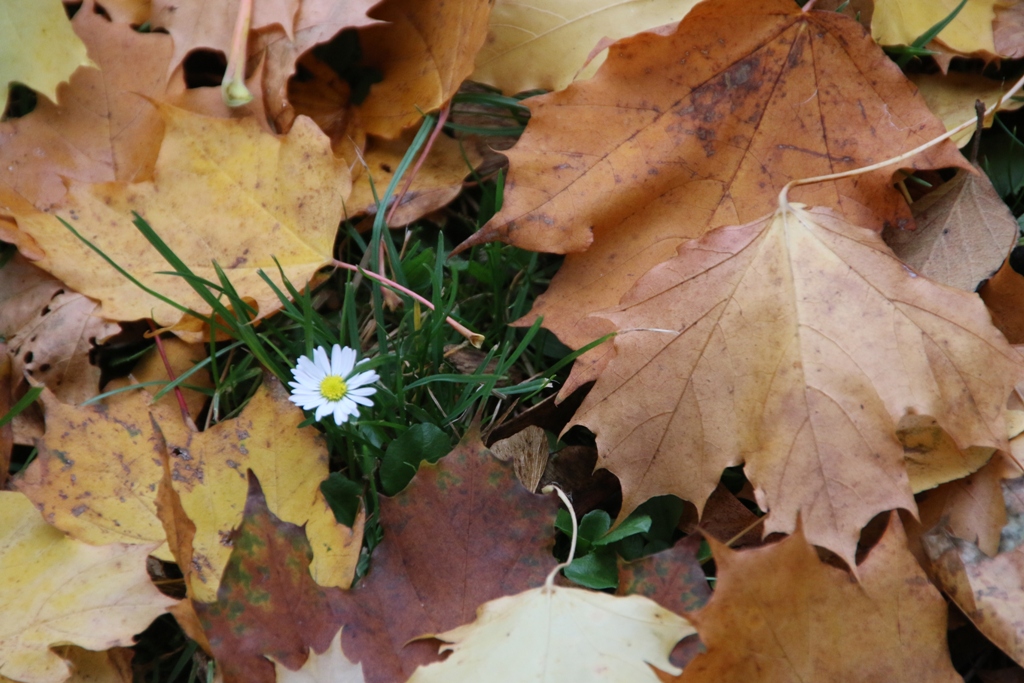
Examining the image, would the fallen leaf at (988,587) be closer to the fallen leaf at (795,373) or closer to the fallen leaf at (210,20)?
the fallen leaf at (795,373)

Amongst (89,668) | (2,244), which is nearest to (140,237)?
(2,244)

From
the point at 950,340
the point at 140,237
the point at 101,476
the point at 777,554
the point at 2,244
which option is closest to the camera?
the point at 777,554

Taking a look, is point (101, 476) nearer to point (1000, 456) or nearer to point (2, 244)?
point (2, 244)

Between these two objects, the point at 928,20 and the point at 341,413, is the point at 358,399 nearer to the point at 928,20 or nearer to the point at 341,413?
the point at 341,413

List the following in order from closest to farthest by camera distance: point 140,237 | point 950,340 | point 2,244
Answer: point 950,340 → point 140,237 → point 2,244

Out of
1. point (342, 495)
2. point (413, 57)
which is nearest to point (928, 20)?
point (413, 57)

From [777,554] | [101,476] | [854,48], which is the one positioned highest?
[854,48]

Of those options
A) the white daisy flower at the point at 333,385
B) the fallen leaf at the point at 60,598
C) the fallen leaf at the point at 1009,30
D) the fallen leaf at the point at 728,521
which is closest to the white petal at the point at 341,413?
the white daisy flower at the point at 333,385
